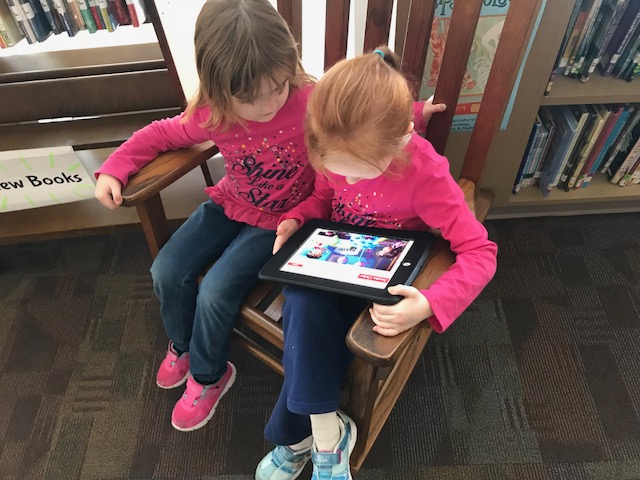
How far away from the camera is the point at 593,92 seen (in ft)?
3.85

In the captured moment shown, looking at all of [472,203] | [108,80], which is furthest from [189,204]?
[472,203]

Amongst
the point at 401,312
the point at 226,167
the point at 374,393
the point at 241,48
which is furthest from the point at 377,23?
the point at 374,393

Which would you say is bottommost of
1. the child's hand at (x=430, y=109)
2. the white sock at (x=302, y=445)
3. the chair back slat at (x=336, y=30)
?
the white sock at (x=302, y=445)

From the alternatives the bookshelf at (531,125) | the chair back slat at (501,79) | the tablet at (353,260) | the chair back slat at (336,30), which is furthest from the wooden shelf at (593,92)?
the tablet at (353,260)

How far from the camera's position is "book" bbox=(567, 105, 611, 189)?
1252mm

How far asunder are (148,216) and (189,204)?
1.86ft

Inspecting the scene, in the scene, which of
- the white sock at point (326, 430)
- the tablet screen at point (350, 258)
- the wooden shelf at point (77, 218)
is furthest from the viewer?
the wooden shelf at point (77, 218)

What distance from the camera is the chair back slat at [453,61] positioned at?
2.50ft

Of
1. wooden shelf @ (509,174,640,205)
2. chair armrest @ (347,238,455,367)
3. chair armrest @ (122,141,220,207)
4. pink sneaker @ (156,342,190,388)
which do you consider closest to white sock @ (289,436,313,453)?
pink sneaker @ (156,342,190,388)

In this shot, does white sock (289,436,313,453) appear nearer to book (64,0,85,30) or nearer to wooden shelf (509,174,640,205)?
wooden shelf (509,174,640,205)

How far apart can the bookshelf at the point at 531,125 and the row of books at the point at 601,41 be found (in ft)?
0.10

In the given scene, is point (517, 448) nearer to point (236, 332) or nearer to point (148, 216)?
point (236, 332)

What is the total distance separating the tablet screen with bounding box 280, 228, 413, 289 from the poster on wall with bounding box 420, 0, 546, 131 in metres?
0.48

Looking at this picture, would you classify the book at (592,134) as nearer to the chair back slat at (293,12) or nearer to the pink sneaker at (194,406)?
the chair back slat at (293,12)
